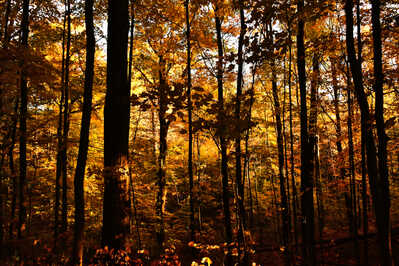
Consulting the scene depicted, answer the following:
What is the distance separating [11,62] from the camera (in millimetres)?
5184

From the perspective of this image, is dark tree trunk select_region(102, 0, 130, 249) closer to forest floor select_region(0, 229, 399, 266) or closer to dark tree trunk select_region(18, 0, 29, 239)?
forest floor select_region(0, 229, 399, 266)

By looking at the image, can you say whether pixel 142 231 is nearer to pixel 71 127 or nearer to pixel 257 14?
pixel 71 127

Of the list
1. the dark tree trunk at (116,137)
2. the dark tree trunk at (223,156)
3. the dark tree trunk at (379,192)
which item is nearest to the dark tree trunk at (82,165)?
the dark tree trunk at (116,137)

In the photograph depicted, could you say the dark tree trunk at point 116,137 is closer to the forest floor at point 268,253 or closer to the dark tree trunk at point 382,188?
the forest floor at point 268,253

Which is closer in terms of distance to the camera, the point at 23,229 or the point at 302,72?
the point at 302,72

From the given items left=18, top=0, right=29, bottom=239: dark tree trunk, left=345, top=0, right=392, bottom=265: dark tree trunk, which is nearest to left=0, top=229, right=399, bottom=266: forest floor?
left=18, top=0, right=29, bottom=239: dark tree trunk

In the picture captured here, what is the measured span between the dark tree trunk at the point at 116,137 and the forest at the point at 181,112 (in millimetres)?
16

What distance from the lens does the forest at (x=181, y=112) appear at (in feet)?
11.8

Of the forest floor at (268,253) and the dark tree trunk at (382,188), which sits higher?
the dark tree trunk at (382,188)

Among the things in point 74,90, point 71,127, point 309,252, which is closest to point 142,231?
point 71,127

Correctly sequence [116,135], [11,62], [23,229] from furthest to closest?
[23,229], [11,62], [116,135]

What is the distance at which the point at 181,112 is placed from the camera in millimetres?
3385

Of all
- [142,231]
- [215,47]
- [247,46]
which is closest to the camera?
[247,46]

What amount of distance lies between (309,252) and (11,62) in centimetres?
840
